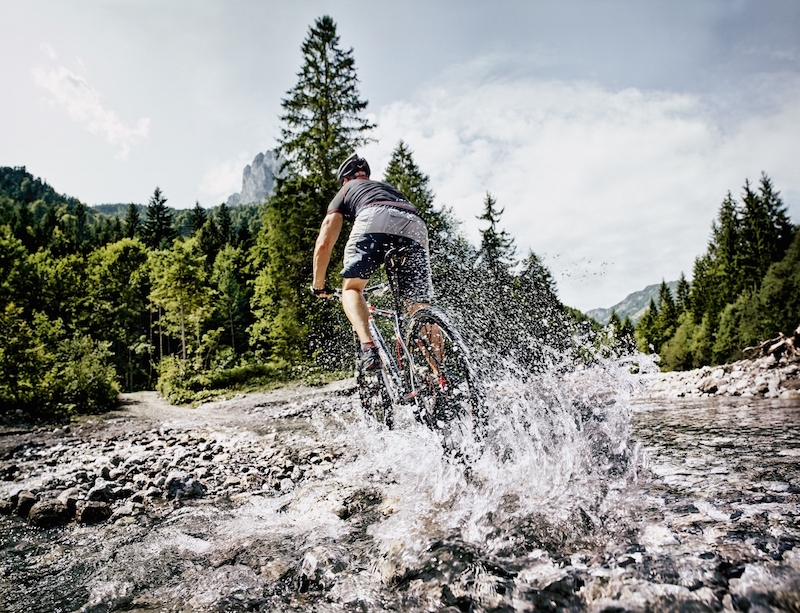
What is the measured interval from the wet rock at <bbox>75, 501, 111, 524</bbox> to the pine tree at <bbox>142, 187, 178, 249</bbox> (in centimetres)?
6243

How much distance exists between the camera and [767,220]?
4022cm

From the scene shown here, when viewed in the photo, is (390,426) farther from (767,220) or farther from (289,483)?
(767,220)

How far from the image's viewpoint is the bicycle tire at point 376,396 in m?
3.52

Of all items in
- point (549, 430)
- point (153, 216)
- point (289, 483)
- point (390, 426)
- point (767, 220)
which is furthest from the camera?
point (153, 216)

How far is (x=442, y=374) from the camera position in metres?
2.88

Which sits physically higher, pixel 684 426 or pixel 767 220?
pixel 767 220

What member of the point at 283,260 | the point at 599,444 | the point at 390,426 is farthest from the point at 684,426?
the point at 283,260

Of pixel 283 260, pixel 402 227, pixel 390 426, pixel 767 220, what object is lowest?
pixel 390 426

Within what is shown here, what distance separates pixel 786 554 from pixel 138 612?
2075 millimetres

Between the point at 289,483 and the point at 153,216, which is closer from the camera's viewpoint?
the point at 289,483

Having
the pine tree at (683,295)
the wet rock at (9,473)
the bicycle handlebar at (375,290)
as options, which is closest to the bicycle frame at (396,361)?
the bicycle handlebar at (375,290)

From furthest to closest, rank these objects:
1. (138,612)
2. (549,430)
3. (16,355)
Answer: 1. (16,355)
2. (549,430)
3. (138,612)

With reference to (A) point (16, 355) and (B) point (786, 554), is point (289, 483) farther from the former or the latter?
(A) point (16, 355)

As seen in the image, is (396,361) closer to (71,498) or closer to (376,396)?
(376,396)
